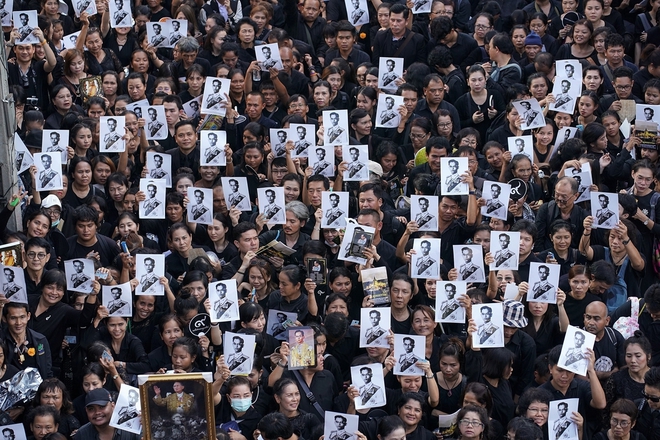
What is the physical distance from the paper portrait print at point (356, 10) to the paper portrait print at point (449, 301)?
18.5 ft

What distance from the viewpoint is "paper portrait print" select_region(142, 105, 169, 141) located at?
15039 millimetres

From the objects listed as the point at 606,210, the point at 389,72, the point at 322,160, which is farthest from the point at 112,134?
the point at 606,210

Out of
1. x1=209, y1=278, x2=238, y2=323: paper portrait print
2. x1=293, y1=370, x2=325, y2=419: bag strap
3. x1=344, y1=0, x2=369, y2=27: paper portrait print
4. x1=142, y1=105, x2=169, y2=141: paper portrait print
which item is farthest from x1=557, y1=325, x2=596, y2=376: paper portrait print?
x1=344, y1=0, x2=369, y2=27: paper portrait print

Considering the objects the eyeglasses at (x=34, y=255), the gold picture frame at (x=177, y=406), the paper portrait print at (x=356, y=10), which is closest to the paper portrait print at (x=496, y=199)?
the eyeglasses at (x=34, y=255)

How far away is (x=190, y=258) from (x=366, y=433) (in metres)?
2.86

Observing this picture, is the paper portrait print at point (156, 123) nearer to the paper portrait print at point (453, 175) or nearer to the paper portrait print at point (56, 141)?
the paper portrait print at point (56, 141)

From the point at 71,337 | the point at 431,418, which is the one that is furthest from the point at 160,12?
the point at 431,418

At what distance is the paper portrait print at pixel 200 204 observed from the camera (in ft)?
45.3

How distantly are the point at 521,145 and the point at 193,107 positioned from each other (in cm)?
355

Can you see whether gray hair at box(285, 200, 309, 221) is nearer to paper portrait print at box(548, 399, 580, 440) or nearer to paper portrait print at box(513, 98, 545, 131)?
paper portrait print at box(513, 98, 545, 131)

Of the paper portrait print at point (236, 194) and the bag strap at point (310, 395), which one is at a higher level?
the paper portrait print at point (236, 194)

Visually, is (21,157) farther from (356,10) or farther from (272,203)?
(356,10)

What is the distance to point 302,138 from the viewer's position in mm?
14617

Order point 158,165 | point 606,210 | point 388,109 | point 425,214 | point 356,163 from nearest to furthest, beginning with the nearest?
1. point 606,210
2. point 425,214
3. point 356,163
4. point 158,165
5. point 388,109
